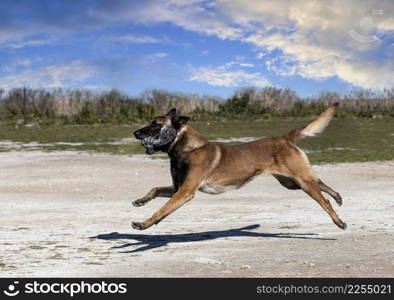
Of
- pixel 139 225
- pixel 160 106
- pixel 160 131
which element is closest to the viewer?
pixel 139 225

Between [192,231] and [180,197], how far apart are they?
255 centimetres

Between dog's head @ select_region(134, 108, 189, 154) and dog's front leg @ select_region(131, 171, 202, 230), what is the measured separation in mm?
618

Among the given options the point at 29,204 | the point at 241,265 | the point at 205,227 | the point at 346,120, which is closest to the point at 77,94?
the point at 346,120

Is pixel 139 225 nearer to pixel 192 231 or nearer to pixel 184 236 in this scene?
pixel 184 236

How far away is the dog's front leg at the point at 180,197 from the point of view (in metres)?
9.36

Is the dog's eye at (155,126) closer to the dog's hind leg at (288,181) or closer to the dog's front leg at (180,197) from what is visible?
the dog's front leg at (180,197)

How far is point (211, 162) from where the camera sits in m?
10.1

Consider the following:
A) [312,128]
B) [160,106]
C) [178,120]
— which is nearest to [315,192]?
[312,128]

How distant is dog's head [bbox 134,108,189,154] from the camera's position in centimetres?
978

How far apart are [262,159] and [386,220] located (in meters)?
3.60

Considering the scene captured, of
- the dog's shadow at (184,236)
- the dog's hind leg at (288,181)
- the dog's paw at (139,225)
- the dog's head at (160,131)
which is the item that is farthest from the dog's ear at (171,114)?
the dog's shadow at (184,236)

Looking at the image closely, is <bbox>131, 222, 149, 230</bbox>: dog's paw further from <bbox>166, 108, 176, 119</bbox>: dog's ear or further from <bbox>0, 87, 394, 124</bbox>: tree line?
<bbox>0, 87, 394, 124</bbox>: tree line

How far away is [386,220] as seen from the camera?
12.7 metres

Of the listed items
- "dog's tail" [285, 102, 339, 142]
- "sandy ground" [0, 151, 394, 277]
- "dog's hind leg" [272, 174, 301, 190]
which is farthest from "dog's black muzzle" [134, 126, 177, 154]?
"dog's tail" [285, 102, 339, 142]
